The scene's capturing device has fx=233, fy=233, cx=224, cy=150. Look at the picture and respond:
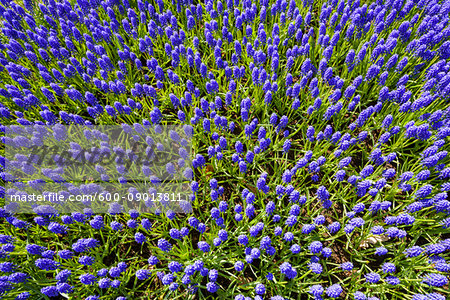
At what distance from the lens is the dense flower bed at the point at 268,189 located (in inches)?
107

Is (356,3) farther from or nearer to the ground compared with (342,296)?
farther from the ground

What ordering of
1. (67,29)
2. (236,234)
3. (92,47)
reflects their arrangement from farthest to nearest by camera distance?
(67,29) → (92,47) → (236,234)

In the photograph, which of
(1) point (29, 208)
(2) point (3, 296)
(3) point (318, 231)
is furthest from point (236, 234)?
(1) point (29, 208)

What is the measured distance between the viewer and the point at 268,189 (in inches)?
115

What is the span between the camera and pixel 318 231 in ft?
10.6

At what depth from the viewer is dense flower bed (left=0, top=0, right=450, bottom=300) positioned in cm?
271

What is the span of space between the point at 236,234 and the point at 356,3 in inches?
183

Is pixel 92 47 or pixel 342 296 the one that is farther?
pixel 92 47

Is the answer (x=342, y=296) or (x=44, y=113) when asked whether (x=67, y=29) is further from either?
(x=342, y=296)

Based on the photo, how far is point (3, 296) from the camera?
2.70 metres

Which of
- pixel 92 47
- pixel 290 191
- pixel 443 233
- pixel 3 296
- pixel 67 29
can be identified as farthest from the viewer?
pixel 67 29

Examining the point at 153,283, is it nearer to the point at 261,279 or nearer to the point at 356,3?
the point at 261,279

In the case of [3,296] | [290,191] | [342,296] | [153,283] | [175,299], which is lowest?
[342,296]

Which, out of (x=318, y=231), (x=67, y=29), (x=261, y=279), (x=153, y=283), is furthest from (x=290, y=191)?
(x=67, y=29)
